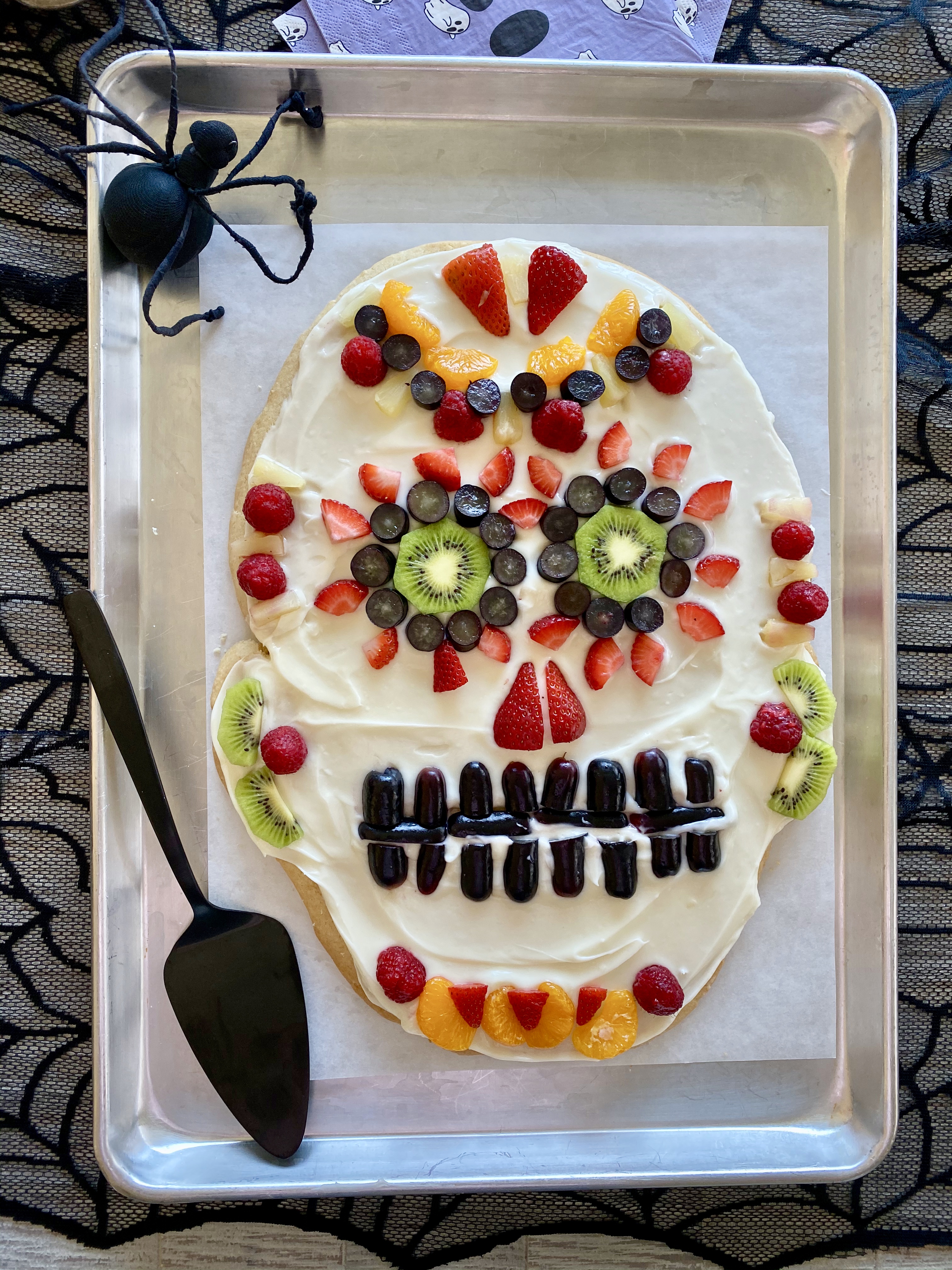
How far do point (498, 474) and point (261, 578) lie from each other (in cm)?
59

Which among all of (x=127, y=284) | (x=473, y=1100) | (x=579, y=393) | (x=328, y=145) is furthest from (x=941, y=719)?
(x=127, y=284)

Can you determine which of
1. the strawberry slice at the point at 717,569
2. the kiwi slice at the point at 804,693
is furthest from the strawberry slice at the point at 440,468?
the kiwi slice at the point at 804,693

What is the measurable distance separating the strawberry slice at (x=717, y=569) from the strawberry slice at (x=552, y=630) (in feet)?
1.07

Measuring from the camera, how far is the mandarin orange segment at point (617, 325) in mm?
2234

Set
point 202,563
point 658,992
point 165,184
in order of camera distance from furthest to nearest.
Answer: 1. point 202,563
2. point 658,992
3. point 165,184

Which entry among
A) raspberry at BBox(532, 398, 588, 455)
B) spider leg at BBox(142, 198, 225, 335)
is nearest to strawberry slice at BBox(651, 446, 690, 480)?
raspberry at BBox(532, 398, 588, 455)

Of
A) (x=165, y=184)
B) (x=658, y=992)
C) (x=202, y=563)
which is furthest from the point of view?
(x=202, y=563)

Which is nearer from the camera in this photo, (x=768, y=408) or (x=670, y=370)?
(x=670, y=370)

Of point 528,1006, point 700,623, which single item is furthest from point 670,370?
point 528,1006

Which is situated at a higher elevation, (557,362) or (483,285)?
(483,285)

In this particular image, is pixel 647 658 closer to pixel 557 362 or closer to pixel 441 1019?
pixel 557 362

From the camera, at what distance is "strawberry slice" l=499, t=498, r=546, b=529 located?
221 centimetres

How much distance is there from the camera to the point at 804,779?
7.40ft

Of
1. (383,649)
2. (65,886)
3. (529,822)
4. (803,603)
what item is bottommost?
(65,886)
